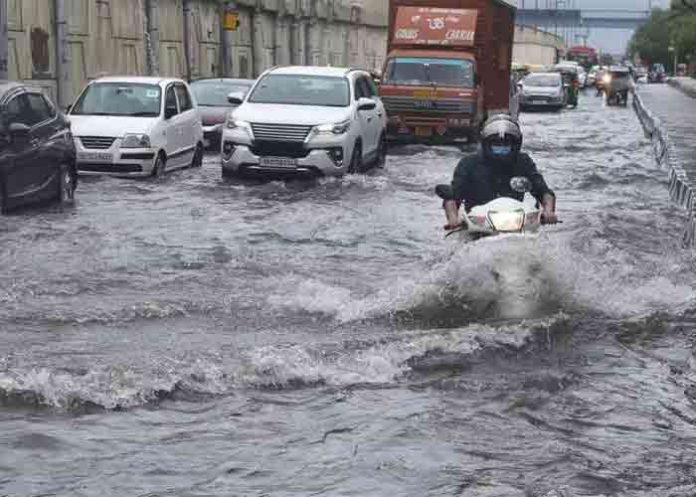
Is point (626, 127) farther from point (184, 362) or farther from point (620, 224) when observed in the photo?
point (184, 362)

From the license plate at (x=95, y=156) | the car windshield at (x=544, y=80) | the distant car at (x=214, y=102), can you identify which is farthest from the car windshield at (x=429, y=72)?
the car windshield at (x=544, y=80)

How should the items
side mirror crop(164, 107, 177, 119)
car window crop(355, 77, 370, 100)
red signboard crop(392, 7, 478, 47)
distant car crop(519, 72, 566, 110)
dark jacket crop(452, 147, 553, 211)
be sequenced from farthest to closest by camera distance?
distant car crop(519, 72, 566, 110), red signboard crop(392, 7, 478, 47), car window crop(355, 77, 370, 100), side mirror crop(164, 107, 177, 119), dark jacket crop(452, 147, 553, 211)

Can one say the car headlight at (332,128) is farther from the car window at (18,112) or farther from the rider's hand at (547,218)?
the rider's hand at (547,218)

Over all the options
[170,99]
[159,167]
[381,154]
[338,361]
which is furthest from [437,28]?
[338,361]

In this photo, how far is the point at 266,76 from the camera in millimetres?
21688

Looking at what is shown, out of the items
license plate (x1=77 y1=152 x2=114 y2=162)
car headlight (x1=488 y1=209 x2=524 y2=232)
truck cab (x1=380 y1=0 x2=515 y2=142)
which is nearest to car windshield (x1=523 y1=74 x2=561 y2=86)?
truck cab (x1=380 y1=0 x2=515 y2=142)

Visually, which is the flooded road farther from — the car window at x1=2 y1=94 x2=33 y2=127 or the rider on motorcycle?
the car window at x1=2 y1=94 x2=33 y2=127

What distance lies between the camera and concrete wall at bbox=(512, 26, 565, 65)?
417 ft

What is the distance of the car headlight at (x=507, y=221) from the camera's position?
939 cm

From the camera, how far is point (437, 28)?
30812 millimetres

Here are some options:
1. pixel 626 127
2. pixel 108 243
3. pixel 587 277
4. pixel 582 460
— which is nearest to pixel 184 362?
pixel 582 460

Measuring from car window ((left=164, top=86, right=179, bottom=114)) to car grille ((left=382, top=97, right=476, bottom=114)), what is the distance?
849 cm

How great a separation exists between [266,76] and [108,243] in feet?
26.0

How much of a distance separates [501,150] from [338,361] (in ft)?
7.09
